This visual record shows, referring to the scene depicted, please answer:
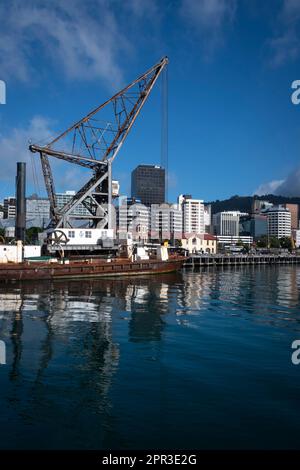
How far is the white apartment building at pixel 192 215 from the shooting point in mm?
187625

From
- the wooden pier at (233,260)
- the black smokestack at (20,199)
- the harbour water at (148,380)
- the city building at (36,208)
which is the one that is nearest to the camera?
the harbour water at (148,380)

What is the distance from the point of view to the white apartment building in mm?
187625

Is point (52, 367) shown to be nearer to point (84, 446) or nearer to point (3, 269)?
point (84, 446)

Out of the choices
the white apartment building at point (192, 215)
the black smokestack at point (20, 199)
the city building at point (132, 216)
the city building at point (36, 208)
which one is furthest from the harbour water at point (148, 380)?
the white apartment building at point (192, 215)

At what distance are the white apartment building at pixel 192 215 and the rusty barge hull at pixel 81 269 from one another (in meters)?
135

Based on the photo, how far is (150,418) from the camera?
8.80 meters

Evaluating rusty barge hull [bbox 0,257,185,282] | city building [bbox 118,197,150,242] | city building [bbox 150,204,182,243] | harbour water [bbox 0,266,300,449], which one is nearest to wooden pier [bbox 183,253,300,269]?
rusty barge hull [bbox 0,257,185,282]

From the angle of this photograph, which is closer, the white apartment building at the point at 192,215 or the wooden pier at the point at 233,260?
the wooden pier at the point at 233,260

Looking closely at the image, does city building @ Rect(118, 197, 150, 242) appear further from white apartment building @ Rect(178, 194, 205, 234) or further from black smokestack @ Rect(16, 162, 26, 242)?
black smokestack @ Rect(16, 162, 26, 242)

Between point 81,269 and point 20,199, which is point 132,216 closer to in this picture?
point 20,199

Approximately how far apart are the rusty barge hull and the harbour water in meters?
19.7

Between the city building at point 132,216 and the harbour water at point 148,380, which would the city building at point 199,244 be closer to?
the city building at point 132,216
